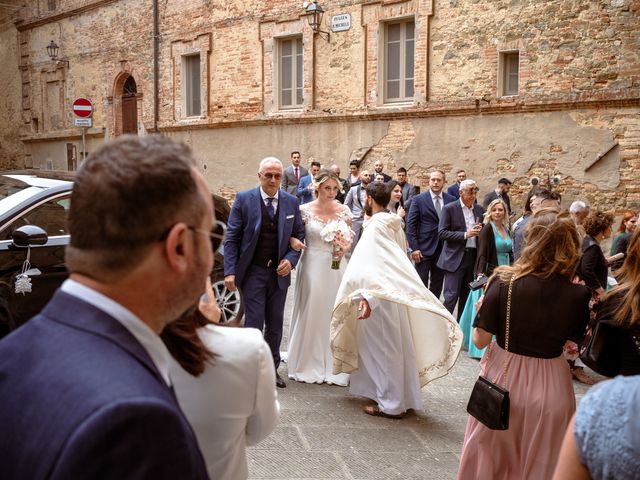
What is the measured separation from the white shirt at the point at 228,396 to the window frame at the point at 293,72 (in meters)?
16.3

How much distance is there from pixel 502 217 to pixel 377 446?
146 inches

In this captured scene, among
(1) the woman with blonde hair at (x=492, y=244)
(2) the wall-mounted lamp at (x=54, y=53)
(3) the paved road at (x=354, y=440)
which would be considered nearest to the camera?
(3) the paved road at (x=354, y=440)

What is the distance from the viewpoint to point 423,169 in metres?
15.5

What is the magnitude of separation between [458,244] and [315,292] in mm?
2356

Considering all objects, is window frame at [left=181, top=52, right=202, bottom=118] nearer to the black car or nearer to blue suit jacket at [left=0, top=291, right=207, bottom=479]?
the black car

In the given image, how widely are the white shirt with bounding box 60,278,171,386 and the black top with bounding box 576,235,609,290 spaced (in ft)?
18.5

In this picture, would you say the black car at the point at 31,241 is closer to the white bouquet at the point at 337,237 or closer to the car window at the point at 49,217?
the car window at the point at 49,217

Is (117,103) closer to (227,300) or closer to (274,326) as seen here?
(227,300)

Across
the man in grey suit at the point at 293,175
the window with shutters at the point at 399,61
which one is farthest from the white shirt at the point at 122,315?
the window with shutters at the point at 399,61

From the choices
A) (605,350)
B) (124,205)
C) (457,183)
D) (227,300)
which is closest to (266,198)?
(227,300)

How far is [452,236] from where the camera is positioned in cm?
826

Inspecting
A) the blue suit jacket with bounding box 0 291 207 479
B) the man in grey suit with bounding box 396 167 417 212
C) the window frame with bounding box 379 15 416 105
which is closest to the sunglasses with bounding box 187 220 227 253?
the blue suit jacket with bounding box 0 291 207 479

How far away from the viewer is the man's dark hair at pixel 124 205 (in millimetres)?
1275

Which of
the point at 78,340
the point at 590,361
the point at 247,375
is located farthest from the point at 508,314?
the point at 78,340
